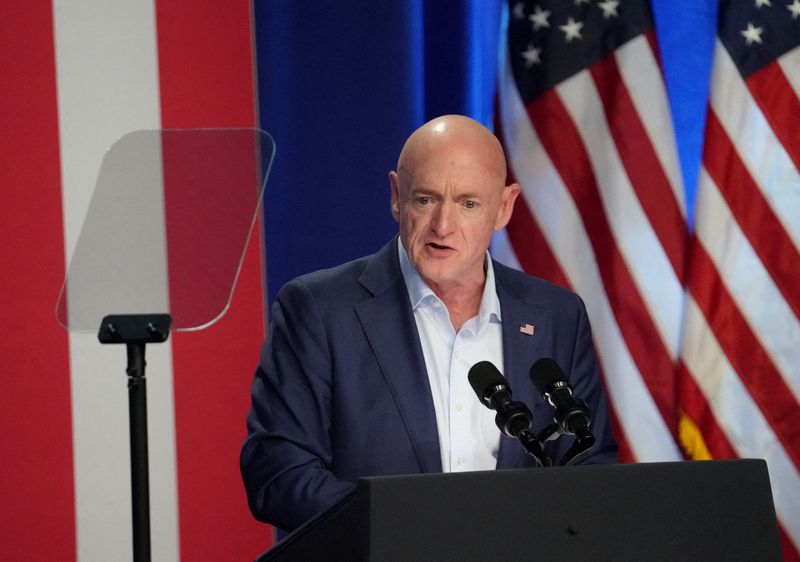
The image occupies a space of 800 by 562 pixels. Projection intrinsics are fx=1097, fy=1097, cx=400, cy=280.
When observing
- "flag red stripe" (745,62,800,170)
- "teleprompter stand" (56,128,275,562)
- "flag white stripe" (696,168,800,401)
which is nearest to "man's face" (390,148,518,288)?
"teleprompter stand" (56,128,275,562)

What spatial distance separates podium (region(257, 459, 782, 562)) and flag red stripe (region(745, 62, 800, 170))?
1755mm

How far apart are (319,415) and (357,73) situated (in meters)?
1.18

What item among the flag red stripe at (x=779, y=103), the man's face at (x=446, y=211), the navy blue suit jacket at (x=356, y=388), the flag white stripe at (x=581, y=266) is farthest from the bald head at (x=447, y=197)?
the flag red stripe at (x=779, y=103)

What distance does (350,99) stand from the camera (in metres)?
3.00

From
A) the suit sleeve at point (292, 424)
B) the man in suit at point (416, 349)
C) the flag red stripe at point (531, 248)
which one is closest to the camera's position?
the suit sleeve at point (292, 424)

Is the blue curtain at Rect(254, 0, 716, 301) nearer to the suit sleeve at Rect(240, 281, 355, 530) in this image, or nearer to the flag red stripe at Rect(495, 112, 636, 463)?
the flag red stripe at Rect(495, 112, 636, 463)

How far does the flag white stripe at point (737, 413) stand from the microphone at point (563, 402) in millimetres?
1548

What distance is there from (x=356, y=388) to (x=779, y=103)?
149 centimetres

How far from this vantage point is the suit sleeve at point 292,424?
201cm

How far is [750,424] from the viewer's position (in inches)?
116

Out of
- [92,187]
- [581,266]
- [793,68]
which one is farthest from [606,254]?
[92,187]

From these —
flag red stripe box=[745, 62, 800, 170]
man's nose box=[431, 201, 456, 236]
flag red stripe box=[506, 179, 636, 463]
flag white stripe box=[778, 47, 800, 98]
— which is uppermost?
flag white stripe box=[778, 47, 800, 98]

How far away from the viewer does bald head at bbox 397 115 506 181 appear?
7.34 feet

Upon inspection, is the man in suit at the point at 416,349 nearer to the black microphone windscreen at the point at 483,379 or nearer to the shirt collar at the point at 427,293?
the shirt collar at the point at 427,293
